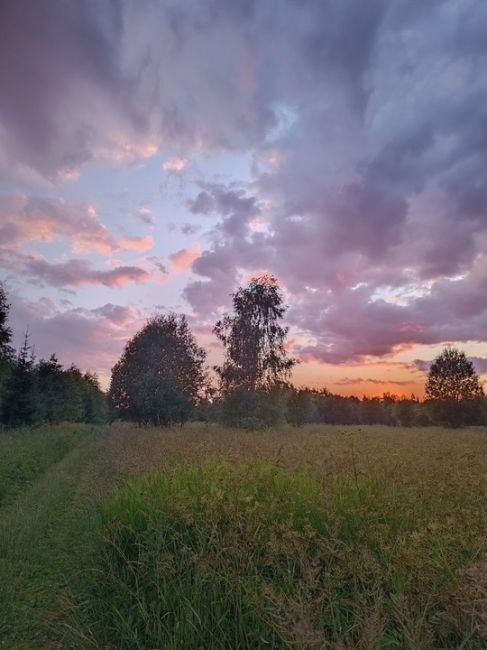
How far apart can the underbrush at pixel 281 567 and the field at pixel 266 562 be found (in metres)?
0.02

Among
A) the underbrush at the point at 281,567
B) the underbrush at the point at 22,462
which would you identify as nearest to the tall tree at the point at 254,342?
the underbrush at the point at 22,462

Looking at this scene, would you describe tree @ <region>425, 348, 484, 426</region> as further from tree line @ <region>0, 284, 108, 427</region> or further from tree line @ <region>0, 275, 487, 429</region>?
tree line @ <region>0, 284, 108, 427</region>

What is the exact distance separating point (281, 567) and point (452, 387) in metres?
55.5

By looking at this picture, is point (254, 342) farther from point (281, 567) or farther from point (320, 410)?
point (320, 410)

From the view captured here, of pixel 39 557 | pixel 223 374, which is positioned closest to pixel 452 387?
pixel 223 374

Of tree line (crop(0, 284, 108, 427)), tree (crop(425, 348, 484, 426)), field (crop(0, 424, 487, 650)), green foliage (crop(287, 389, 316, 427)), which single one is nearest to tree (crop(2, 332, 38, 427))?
tree line (crop(0, 284, 108, 427))

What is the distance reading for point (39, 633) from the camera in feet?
15.7

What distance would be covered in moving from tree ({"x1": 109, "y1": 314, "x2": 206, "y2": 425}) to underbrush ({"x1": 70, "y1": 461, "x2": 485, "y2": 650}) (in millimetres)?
27928

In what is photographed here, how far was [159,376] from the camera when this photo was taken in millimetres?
35781

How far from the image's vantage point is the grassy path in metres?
4.92

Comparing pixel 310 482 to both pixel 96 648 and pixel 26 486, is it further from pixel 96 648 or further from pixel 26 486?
pixel 26 486

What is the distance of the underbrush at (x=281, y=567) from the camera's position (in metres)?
3.59

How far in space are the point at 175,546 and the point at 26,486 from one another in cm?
1059

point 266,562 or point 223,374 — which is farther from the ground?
point 223,374
